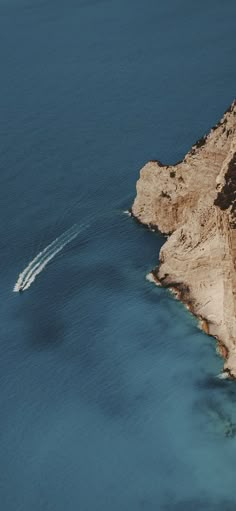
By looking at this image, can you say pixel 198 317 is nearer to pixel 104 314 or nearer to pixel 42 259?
pixel 104 314

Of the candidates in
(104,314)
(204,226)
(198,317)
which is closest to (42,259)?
(104,314)

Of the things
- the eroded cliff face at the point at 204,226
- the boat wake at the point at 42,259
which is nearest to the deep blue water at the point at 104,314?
the boat wake at the point at 42,259

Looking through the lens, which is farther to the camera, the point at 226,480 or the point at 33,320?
the point at 33,320

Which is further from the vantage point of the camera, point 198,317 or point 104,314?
point 104,314

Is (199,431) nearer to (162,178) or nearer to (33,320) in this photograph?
(33,320)

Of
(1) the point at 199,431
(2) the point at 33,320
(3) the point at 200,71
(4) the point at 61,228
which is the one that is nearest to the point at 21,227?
(4) the point at 61,228
